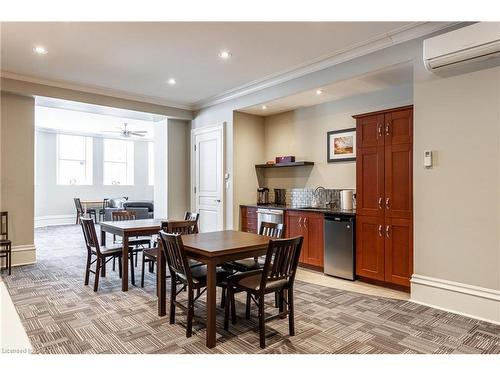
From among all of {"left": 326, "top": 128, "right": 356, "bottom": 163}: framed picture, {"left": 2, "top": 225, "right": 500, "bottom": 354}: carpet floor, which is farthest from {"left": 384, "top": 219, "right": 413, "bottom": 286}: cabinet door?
{"left": 326, "top": 128, "right": 356, "bottom": 163}: framed picture

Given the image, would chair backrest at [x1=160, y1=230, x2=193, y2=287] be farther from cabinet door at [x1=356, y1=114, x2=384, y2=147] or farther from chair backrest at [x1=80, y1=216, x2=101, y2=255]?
cabinet door at [x1=356, y1=114, x2=384, y2=147]

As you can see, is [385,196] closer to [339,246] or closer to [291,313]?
[339,246]

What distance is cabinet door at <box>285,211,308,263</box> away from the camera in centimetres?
493

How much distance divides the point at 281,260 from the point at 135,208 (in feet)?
22.1

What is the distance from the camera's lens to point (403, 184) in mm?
3830

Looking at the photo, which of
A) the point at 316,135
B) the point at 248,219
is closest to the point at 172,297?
the point at 248,219

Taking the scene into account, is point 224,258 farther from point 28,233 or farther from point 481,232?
point 28,233

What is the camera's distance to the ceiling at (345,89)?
394 cm

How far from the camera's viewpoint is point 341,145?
5.16 m

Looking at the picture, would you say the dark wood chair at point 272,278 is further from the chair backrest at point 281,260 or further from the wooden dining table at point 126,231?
the wooden dining table at point 126,231

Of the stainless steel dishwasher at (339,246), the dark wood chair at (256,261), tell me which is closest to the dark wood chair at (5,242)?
the dark wood chair at (256,261)

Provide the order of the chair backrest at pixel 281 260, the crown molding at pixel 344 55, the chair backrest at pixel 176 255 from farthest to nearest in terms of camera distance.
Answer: the crown molding at pixel 344 55
the chair backrest at pixel 176 255
the chair backrest at pixel 281 260

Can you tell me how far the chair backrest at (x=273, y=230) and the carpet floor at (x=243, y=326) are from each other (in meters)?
0.72
